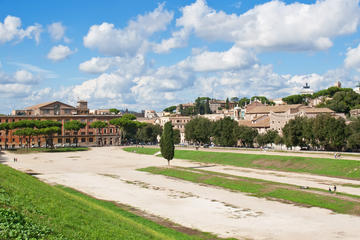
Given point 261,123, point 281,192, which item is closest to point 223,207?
point 281,192

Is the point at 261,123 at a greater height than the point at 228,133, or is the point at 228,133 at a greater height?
the point at 261,123

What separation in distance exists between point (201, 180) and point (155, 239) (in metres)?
30.9

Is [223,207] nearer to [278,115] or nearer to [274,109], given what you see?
[278,115]

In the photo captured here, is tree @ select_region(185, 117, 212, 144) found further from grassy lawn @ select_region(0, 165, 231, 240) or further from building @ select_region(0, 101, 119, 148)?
grassy lawn @ select_region(0, 165, 231, 240)

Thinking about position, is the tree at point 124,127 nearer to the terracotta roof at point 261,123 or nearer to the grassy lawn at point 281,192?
the terracotta roof at point 261,123

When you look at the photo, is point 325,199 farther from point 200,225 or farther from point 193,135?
point 193,135

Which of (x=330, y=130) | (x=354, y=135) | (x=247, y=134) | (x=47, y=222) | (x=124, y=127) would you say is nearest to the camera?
(x=47, y=222)

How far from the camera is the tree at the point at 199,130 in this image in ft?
351

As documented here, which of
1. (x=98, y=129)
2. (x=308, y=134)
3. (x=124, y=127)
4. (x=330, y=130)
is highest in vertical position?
(x=124, y=127)

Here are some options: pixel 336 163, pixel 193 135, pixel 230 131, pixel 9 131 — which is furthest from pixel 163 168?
pixel 9 131

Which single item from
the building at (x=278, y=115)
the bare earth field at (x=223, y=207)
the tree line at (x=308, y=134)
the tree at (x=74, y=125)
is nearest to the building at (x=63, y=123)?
the tree at (x=74, y=125)

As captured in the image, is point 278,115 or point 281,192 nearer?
point 281,192

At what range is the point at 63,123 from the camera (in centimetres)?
13512

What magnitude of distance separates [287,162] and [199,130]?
45920mm
